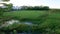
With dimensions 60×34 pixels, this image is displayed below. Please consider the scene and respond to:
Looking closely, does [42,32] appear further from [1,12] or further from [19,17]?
[1,12]

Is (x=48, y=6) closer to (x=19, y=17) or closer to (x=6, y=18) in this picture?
(x=19, y=17)

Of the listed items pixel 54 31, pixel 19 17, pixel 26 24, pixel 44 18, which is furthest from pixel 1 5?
pixel 54 31

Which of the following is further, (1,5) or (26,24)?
(1,5)

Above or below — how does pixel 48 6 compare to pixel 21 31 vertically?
above

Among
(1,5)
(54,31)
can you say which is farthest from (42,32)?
(1,5)

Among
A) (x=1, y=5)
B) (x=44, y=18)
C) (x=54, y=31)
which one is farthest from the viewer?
(x=1, y=5)

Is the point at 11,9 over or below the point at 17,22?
over

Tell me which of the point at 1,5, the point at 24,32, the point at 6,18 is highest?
the point at 1,5

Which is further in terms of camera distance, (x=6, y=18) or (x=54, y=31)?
(x=6, y=18)

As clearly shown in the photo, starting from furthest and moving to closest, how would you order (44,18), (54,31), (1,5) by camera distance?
(1,5), (44,18), (54,31)
